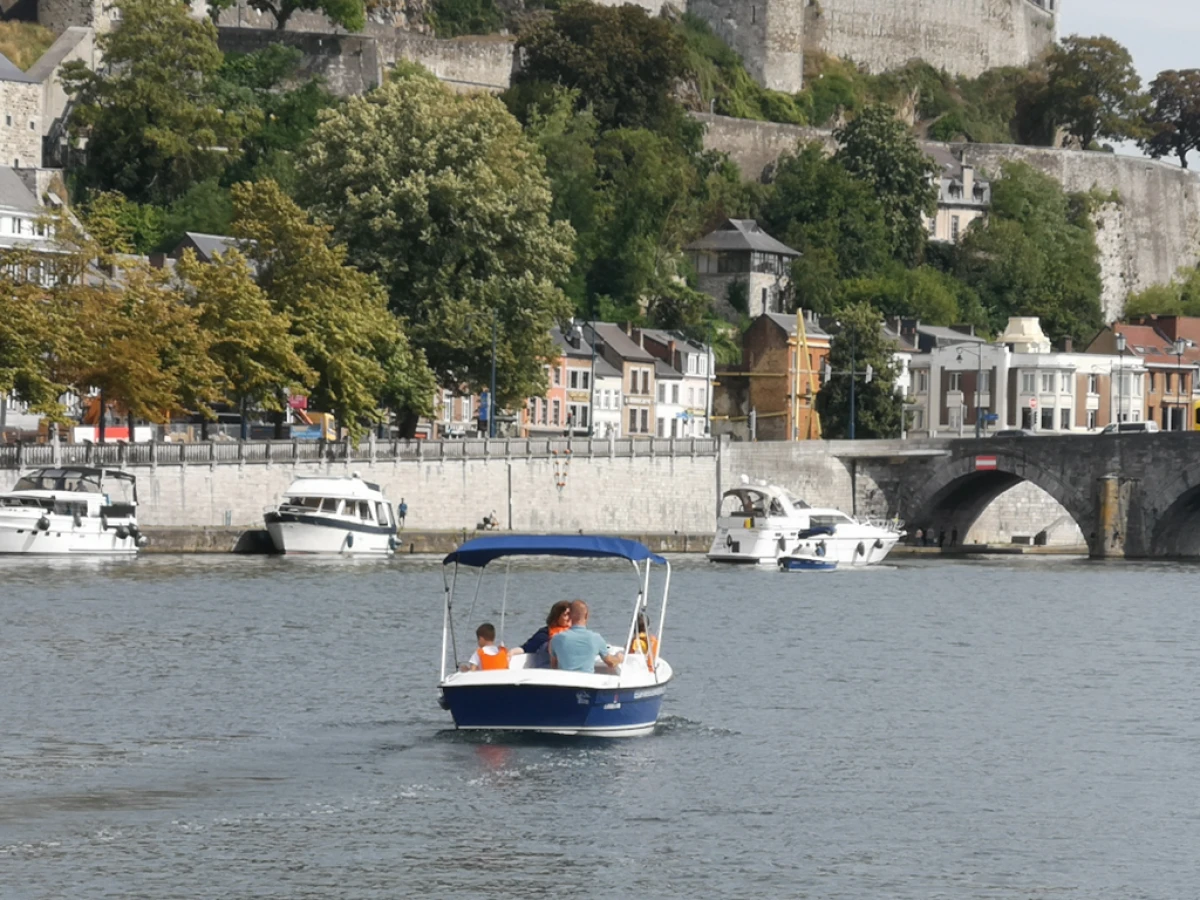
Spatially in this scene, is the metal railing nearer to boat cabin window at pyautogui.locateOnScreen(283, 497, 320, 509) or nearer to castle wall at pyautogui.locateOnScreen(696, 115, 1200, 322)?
boat cabin window at pyautogui.locateOnScreen(283, 497, 320, 509)

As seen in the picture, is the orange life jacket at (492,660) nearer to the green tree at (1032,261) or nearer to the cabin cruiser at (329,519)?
the cabin cruiser at (329,519)

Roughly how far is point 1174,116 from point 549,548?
121m

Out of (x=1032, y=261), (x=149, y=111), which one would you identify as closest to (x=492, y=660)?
(x=149, y=111)

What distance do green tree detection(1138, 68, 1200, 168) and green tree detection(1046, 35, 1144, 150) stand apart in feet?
8.39

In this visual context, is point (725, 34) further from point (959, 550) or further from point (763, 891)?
point (763, 891)

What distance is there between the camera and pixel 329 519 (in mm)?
70875

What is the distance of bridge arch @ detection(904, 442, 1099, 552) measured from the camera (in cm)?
9262

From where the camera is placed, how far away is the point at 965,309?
131250mm

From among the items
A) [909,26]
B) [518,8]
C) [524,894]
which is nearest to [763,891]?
[524,894]

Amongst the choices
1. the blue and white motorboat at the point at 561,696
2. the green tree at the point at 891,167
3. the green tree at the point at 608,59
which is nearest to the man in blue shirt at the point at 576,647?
the blue and white motorboat at the point at 561,696

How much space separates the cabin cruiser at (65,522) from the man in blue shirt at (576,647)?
32.8 m

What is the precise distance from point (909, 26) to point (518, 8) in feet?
96.6

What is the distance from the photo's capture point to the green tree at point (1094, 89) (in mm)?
144125

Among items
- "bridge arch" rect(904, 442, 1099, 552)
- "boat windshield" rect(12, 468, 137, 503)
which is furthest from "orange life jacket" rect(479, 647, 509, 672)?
"bridge arch" rect(904, 442, 1099, 552)
